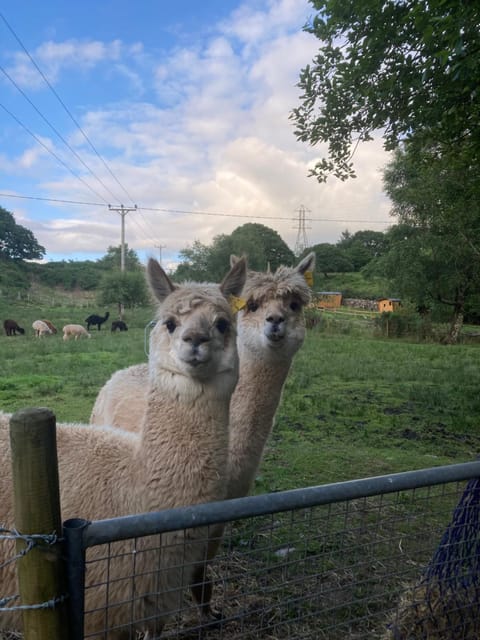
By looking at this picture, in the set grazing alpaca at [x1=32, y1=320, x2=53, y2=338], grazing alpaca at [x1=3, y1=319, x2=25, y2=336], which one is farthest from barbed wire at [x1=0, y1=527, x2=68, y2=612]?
grazing alpaca at [x1=3, y1=319, x2=25, y2=336]

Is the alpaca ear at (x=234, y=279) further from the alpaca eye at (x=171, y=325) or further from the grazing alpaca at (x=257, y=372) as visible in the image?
the grazing alpaca at (x=257, y=372)

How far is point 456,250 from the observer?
20.9m

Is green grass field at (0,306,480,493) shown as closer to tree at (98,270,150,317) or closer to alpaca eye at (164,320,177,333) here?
alpaca eye at (164,320,177,333)

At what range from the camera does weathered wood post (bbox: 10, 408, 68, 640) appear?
1.28 meters

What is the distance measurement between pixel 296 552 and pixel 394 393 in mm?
7308

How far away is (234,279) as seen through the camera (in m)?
3.27

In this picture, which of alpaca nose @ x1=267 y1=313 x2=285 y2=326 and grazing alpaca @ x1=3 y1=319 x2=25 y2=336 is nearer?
alpaca nose @ x1=267 y1=313 x2=285 y2=326

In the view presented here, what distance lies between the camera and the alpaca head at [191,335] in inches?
100

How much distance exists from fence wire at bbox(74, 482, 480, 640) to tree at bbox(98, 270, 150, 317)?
3168cm

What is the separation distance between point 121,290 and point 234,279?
32.6 meters

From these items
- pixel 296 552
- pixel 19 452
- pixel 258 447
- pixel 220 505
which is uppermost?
pixel 19 452

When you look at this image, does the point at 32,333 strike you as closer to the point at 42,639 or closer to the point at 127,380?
the point at 127,380

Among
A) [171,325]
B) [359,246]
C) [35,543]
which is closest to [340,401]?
[171,325]

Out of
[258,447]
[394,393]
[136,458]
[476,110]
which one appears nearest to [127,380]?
[258,447]
